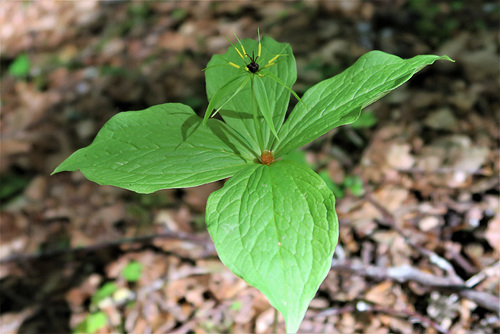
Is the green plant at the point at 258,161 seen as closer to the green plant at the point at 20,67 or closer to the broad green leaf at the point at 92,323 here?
the broad green leaf at the point at 92,323

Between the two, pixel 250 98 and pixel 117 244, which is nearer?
pixel 250 98

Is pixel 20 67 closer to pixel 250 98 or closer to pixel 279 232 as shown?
pixel 250 98

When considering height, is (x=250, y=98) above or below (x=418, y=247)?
above

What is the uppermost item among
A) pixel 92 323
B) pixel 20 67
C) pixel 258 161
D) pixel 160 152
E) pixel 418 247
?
pixel 160 152

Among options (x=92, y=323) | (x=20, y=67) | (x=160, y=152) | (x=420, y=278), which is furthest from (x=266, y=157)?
(x=20, y=67)

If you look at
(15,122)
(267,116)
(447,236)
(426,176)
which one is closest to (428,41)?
(426,176)

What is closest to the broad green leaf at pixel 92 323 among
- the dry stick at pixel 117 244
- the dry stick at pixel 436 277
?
the dry stick at pixel 117 244

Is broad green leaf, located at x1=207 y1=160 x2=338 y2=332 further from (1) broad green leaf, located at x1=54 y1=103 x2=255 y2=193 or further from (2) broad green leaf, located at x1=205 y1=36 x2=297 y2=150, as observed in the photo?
(2) broad green leaf, located at x1=205 y1=36 x2=297 y2=150
